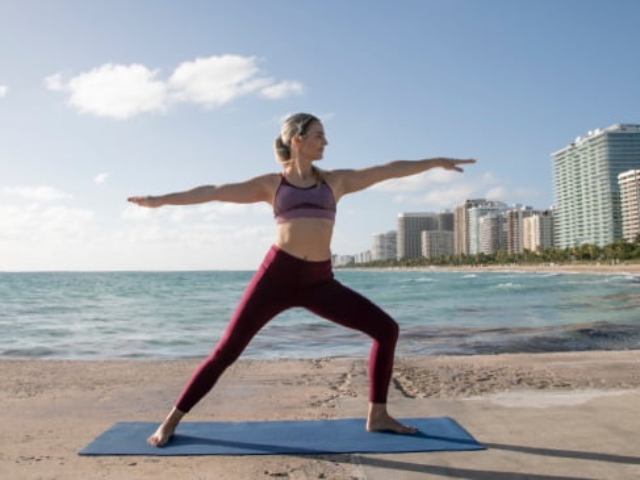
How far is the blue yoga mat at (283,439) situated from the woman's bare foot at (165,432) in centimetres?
4

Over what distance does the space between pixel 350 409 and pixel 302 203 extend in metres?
2.12

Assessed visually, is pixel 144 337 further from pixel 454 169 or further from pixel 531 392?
pixel 454 169

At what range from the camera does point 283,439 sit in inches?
160

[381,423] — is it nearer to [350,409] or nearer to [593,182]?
[350,409]

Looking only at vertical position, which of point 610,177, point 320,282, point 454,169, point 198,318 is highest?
point 610,177

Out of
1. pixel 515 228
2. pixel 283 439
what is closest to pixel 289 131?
pixel 283 439

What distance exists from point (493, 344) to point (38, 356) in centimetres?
926

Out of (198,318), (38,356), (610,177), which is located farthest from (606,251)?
(38,356)

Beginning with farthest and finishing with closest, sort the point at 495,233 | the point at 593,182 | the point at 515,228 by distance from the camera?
the point at 495,233 → the point at 515,228 → the point at 593,182

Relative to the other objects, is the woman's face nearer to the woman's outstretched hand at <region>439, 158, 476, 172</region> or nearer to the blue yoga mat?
the woman's outstretched hand at <region>439, 158, 476, 172</region>

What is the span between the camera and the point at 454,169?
14.0 ft

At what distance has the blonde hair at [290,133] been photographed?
3945 millimetres

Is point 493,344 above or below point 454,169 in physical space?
below

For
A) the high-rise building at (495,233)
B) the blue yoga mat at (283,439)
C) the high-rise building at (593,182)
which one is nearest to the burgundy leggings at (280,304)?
the blue yoga mat at (283,439)
